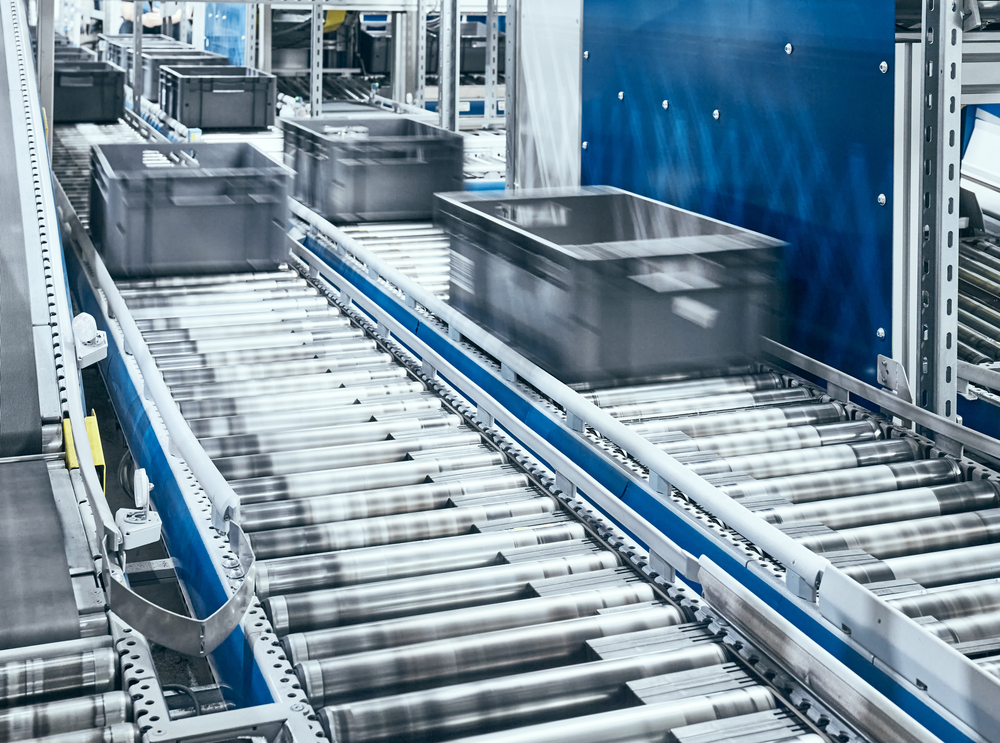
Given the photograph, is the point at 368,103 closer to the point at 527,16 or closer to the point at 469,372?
the point at 527,16

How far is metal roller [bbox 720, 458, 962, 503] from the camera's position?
112 inches

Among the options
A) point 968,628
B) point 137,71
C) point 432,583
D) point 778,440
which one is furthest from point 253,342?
point 137,71

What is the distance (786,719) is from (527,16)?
4100 mm

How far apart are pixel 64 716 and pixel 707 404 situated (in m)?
1.99

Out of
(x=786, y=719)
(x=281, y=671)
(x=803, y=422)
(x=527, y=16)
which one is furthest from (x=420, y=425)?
(x=527, y=16)

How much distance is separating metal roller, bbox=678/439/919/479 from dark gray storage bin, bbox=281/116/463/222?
299cm

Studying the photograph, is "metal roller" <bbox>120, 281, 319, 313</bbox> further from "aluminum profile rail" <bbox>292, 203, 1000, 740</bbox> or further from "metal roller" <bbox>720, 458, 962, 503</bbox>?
"metal roller" <bbox>720, 458, 962, 503</bbox>

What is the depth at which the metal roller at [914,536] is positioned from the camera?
8.46 ft

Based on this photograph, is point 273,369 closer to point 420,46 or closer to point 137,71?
point 420,46

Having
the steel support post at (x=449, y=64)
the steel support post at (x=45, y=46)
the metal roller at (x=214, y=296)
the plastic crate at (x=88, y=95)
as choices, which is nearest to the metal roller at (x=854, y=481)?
the metal roller at (x=214, y=296)

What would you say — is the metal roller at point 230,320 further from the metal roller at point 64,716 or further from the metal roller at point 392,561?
the metal roller at point 64,716

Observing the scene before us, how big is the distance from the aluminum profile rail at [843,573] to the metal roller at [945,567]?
262mm

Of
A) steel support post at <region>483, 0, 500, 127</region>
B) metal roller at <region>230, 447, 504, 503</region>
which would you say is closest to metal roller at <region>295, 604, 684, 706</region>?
metal roller at <region>230, 447, 504, 503</region>

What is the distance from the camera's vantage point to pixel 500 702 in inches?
82.6
